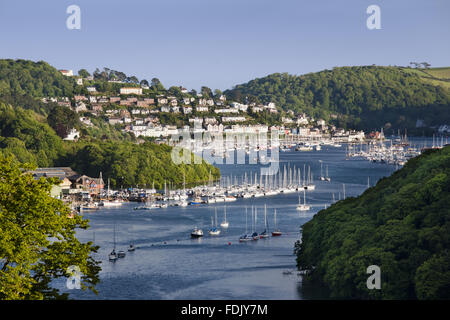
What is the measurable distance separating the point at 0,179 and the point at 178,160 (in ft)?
157

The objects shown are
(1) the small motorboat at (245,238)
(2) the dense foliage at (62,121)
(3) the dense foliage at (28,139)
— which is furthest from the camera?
(2) the dense foliage at (62,121)

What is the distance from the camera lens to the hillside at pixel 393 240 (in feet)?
47.4

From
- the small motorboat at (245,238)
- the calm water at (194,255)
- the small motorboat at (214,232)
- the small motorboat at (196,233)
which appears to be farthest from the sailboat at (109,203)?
the small motorboat at (245,238)

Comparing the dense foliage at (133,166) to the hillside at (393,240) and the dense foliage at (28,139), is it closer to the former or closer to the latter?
the dense foliage at (28,139)

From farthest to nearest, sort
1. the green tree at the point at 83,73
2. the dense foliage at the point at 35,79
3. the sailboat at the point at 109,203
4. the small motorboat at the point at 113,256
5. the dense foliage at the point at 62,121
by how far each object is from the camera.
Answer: the green tree at the point at 83,73 < the dense foliage at the point at 35,79 < the dense foliage at the point at 62,121 < the sailboat at the point at 109,203 < the small motorboat at the point at 113,256

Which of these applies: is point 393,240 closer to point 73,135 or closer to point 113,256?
point 113,256

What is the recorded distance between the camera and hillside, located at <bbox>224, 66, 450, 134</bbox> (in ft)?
518

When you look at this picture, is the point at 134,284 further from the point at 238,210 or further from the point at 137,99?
the point at 137,99

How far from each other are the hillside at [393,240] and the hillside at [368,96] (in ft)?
428

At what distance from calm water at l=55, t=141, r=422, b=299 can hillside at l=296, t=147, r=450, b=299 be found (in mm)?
1803

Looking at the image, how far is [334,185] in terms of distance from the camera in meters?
55.0
